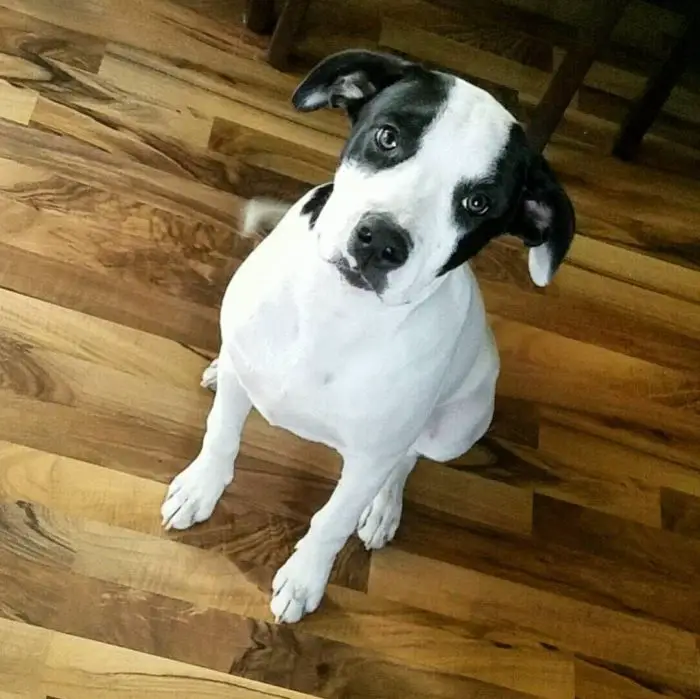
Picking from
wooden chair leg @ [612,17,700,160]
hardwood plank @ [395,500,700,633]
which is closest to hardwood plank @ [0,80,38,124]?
hardwood plank @ [395,500,700,633]

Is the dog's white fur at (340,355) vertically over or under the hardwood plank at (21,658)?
over

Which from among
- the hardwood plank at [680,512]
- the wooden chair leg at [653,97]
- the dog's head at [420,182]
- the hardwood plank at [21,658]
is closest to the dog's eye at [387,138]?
the dog's head at [420,182]

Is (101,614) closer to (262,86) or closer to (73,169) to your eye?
(73,169)

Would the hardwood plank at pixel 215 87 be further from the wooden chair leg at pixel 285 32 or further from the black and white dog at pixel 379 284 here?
the black and white dog at pixel 379 284

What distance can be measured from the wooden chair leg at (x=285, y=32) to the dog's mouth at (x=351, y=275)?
43.3 inches

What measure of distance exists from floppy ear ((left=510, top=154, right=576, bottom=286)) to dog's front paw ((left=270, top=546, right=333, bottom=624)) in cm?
63

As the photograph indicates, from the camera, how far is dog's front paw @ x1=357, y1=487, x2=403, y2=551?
6.05 ft

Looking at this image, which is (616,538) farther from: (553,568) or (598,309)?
(598,309)

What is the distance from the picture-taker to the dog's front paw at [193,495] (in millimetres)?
1763

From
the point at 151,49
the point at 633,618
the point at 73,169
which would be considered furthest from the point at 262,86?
the point at 633,618

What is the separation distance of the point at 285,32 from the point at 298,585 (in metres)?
1.18

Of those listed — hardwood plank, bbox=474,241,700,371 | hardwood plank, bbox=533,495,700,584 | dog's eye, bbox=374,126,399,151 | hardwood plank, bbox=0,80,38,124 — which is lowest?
hardwood plank, bbox=533,495,700,584

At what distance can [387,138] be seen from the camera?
125 centimetres

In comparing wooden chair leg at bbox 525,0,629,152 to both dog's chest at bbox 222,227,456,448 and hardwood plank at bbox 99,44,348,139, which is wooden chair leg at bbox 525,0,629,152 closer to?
hardwood plank at bbox 99,44,348,139
